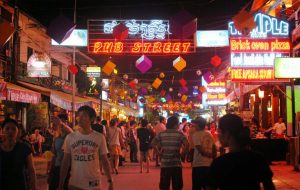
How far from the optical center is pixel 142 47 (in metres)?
25.3

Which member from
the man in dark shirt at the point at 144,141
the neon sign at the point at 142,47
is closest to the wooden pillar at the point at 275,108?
the neon sign at the point at 142,47

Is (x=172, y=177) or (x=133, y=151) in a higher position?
(x=172, y=177)

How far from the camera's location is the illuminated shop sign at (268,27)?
1822 cm

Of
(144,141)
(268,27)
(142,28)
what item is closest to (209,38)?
(142,28)

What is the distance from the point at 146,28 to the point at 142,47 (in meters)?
1.49

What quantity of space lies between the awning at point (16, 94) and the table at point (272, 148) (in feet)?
34.1

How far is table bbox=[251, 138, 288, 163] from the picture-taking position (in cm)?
1945

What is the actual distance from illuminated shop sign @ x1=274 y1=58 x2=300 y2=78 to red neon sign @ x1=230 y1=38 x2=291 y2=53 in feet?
6.88

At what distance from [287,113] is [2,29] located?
1320 centimetres

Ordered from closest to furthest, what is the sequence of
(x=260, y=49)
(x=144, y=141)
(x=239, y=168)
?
(x=239, y=168) < (x=260, y=49) < (x=144, y=141)

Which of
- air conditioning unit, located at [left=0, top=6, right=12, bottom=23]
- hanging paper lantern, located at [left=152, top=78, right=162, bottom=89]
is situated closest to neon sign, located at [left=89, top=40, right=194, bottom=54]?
air conditioning unit, located at [left=0, top=6, right=12, bottom=23]

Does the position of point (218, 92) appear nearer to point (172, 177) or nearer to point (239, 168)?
point (172, 177)

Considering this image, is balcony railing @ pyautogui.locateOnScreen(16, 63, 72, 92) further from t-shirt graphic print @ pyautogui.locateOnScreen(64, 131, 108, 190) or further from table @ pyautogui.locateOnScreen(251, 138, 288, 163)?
t-shirt graphic print @ pyautogui.locateOnScreen(64, 131, 108, 190)

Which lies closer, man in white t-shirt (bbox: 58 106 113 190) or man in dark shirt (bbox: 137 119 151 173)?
man in white t-shirt (bbox: 58 106 113 190)
